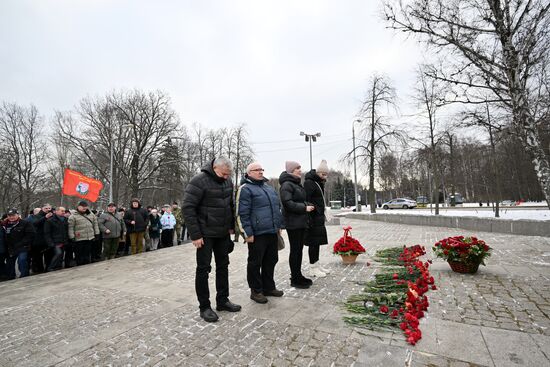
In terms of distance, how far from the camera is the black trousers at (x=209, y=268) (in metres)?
3.59

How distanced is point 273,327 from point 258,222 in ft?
4.35

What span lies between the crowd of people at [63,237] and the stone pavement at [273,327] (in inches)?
80.4

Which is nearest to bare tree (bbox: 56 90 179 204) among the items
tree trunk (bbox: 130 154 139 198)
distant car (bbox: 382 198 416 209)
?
tree trunk (bbox: 130 154 139 198)

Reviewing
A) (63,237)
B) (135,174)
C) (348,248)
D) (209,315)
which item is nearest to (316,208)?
(348,248)

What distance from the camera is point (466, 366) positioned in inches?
95.5

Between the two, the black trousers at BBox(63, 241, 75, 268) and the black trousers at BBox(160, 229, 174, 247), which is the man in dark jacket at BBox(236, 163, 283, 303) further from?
the black trousers at BBox(160, 229, 174, 247)

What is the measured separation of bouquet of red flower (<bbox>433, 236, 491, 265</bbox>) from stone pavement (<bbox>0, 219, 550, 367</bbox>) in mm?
317

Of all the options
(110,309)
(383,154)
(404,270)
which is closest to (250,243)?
(110,309)

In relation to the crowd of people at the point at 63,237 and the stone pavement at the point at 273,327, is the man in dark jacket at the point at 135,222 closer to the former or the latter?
the crowd of people at the point at 63,237

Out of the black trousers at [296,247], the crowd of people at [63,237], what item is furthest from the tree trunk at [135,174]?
the black trousers at [296,247]

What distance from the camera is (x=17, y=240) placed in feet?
23.2

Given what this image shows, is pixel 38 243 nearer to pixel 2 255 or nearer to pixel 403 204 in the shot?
pixel 2 255

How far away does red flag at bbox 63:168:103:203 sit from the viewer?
422 inches

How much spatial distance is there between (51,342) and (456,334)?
4274 mm
